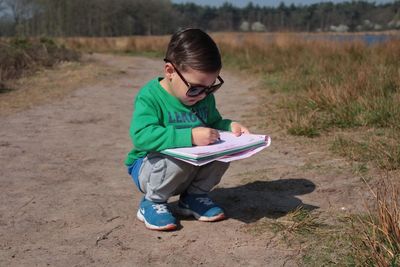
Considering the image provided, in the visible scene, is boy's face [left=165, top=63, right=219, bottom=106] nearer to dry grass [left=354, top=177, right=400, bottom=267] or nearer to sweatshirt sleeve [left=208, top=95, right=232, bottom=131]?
sweatshirt sleeve [left=208, top=95, right=232, bottom=131]

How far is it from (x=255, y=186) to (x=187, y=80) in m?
0.87

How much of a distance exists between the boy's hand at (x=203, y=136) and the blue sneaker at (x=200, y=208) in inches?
12.8

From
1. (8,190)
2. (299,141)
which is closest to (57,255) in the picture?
(8,190)

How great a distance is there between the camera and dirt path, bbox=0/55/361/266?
1.88 meters

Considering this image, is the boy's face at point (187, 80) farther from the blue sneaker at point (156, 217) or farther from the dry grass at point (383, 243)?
the dry grass at point (383, 243)

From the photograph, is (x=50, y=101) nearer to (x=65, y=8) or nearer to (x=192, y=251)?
(x=192, y=251)

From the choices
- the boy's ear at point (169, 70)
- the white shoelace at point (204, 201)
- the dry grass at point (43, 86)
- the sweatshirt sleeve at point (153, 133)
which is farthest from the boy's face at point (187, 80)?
the dry grass at point (43, 86)

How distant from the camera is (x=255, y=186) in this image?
2.69 m

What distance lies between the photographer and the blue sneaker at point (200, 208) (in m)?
2.19

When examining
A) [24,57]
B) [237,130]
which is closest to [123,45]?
[24,57]

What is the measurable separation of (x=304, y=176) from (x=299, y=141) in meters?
0.82

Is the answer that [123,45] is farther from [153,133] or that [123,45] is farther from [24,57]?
[153,133]

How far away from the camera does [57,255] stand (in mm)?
1886

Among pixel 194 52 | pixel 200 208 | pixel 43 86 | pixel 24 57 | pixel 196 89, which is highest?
pixel 194 52
